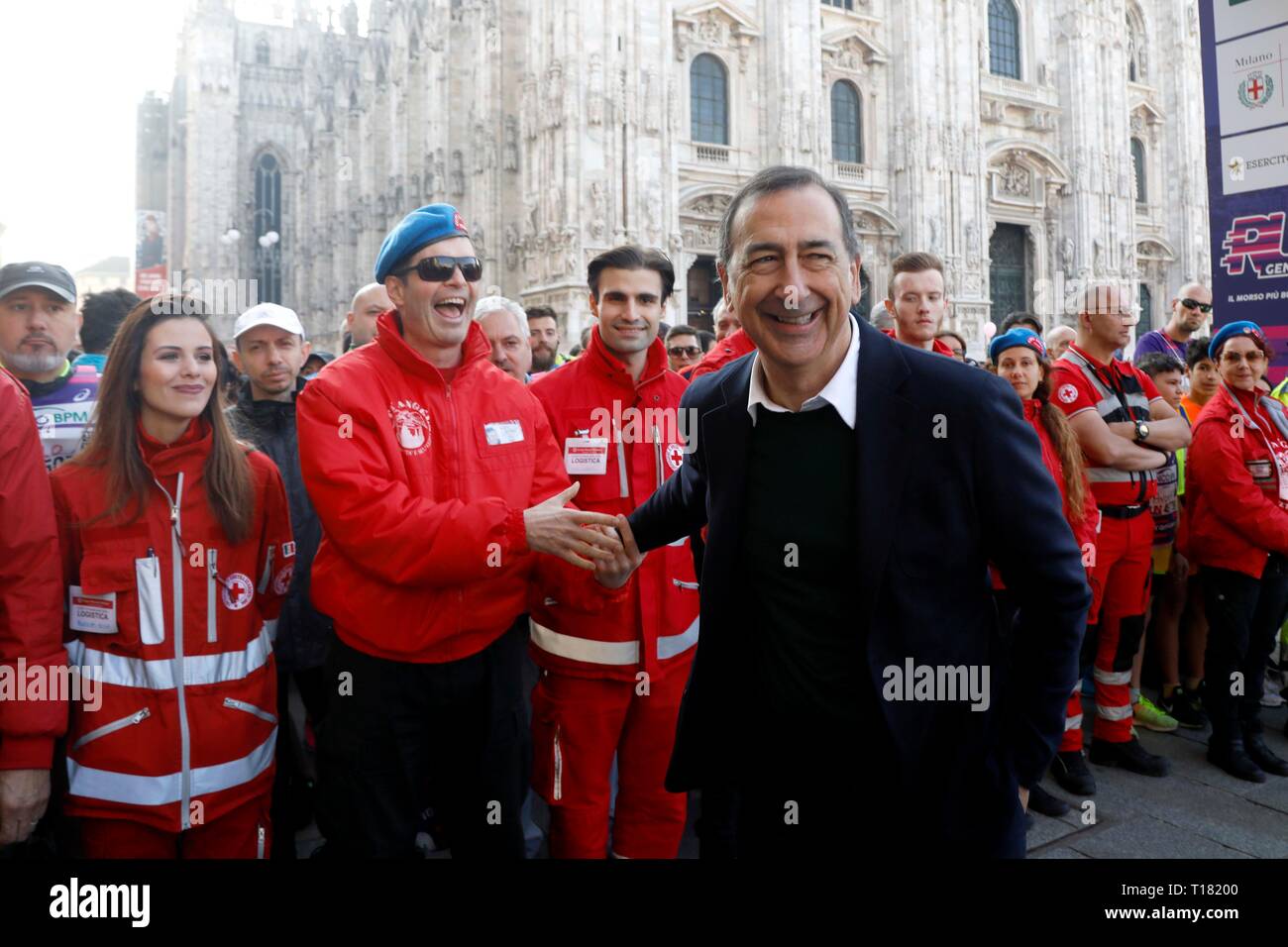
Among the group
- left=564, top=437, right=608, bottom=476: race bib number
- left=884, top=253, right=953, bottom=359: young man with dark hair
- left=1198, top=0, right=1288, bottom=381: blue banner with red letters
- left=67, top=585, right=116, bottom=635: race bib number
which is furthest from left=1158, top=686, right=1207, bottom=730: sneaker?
left=67, top=585, right=116, bottom=635: race bib number

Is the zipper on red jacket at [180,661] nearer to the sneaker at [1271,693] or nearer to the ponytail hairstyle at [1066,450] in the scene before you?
the ponytail hairstyle at [1066,450]

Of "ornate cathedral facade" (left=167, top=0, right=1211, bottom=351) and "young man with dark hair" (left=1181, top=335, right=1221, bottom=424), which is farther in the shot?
"ornate cathedral facade" (left=167, top=0, right=1211, bottom=351)

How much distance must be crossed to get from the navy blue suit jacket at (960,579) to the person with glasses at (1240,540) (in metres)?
3.51

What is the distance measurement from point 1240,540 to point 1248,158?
3.43 m

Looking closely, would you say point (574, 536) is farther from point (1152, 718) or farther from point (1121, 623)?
point (1152, 718)

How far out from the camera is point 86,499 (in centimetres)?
263

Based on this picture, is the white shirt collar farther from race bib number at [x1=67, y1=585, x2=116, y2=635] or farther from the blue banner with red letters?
the blue banner with red letters

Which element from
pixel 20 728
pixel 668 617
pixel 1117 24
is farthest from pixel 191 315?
pixel 1117 24

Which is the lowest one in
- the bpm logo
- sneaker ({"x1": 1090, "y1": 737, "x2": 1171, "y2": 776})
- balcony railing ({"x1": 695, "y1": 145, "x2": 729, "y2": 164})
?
sneaker ({"x1": 1090, "y1": 737, "x2": 1171, "y2": 776})

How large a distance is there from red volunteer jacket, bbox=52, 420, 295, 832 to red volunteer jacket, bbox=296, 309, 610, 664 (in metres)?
0.34

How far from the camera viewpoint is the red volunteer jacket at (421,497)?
2.39 meters

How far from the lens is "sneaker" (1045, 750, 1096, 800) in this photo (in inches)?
166

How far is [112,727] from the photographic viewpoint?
248 centimetres
